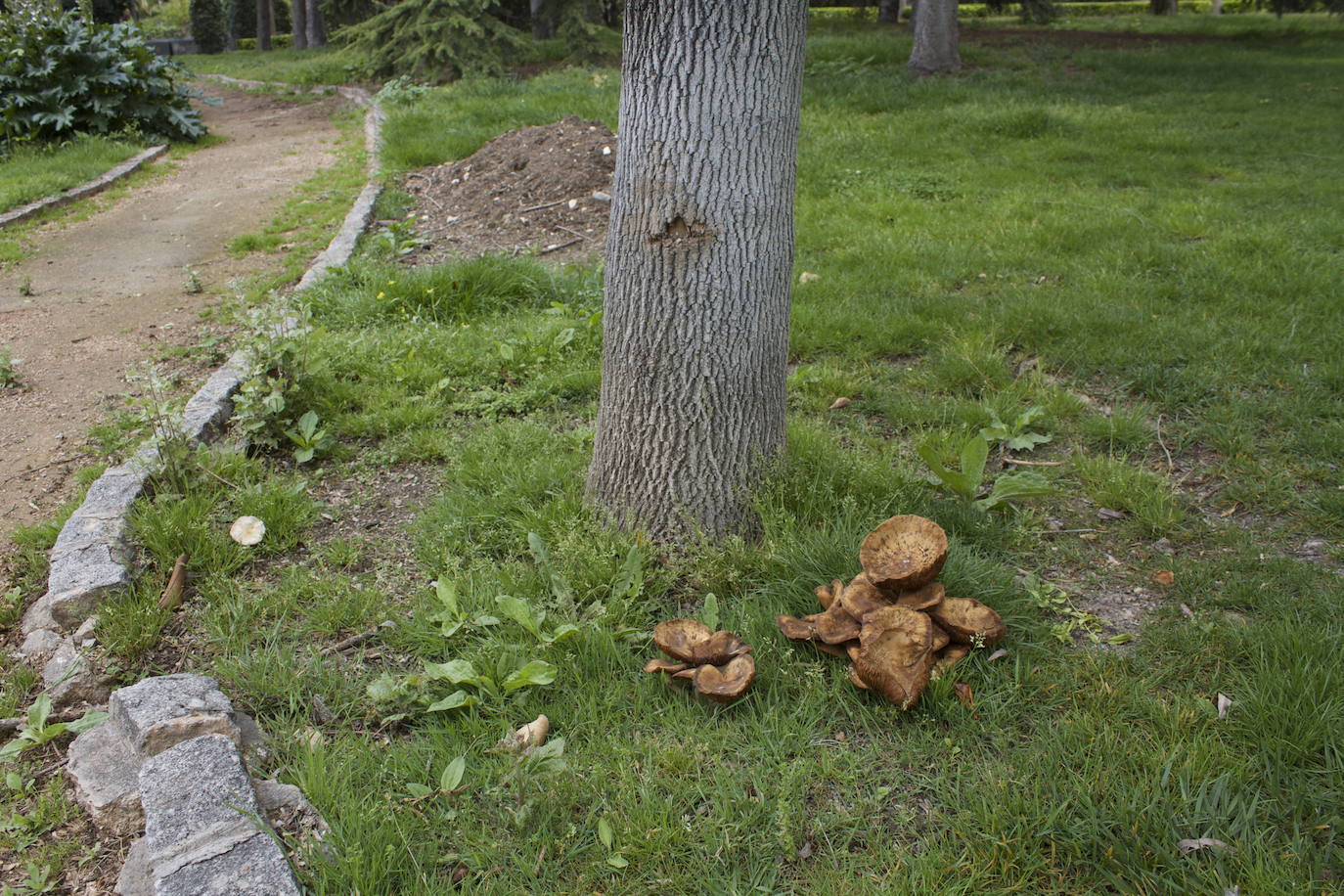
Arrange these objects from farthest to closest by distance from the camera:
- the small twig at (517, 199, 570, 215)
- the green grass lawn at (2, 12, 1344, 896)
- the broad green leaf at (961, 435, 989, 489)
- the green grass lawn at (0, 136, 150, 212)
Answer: the green grass lawn at (0, 136, 150, 212) < the small twig at (517, 199, 570, 215) < the broad green leaf at (961, 435, 989, 489) < the green grass lawn at (2, 12, 1344, 896)

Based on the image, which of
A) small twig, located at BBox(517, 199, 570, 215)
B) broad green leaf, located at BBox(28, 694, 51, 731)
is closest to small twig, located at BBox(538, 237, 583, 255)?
small twig, located at BBox(517, 199, 570, 215)

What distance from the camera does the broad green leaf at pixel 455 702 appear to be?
2.57m

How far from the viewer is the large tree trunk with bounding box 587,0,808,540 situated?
9.43 ft

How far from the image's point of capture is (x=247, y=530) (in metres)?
3.46

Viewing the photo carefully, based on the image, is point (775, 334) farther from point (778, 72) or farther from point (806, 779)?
point (806, 779)

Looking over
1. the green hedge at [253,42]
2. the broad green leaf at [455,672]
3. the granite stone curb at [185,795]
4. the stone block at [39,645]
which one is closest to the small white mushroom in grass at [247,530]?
the stone block at [39,645]

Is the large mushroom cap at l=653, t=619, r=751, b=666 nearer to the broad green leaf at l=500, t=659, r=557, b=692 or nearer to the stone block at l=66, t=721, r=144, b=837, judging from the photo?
the broad green leaf at l=500, t=659, r=557, b=692

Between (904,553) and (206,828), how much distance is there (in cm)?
193

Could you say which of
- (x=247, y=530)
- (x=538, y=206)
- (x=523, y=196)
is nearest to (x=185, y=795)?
(x=247, y=530)

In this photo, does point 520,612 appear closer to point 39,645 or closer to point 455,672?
point 455,672

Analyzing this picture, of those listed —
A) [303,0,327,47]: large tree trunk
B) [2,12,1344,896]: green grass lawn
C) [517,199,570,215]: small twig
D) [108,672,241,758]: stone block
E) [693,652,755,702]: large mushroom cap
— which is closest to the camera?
[2,12,1344,896]: green grass lawn

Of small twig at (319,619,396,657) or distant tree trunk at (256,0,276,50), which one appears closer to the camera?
Result: small twig at (319,619,396,657)

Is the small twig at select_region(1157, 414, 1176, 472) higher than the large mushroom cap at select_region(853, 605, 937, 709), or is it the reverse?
the small twig at select_region(1157, 414, 1176, 472)

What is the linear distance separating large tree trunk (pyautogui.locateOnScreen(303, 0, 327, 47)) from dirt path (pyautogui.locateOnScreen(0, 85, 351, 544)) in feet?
58.9
